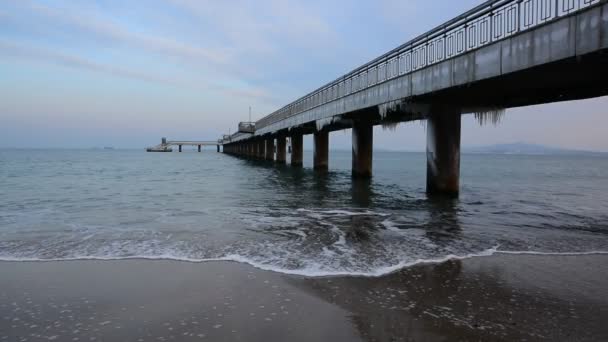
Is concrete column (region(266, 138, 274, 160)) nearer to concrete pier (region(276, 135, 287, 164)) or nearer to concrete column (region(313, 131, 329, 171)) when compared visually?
concrete pier (region(276, 135, 287, 164))

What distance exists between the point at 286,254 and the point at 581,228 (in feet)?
29.5

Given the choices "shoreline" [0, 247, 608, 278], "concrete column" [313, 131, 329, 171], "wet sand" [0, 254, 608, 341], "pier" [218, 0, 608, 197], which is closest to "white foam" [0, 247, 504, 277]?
"shoreline" [0, 247, 608, 278]

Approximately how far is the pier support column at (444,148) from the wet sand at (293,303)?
11138 millimetres

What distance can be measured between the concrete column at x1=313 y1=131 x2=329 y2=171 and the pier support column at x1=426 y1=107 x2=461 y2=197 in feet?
80.3

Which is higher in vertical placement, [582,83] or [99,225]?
[582,83]

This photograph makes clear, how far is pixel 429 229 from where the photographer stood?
432 inches

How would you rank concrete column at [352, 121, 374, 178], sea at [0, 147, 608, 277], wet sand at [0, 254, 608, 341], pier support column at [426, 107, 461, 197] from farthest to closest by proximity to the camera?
concrete column at [352, 121, 374, 178] < pier support column at [426, 107, 461, 197] < sea at [0, 147, 608, 277] < wet sand at [0, 254, 608, 341]

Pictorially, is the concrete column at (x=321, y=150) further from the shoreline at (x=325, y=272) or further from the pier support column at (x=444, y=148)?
the shoreline at (x=325, y=272)

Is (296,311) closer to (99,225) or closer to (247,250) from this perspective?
(247,250)

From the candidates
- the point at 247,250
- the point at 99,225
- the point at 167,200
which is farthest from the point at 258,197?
the point at 247,250

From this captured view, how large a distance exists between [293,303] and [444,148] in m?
14.4

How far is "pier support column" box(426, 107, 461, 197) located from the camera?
18062 millimetres

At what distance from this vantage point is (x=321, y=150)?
146ft

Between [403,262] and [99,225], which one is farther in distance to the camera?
[99,225]
